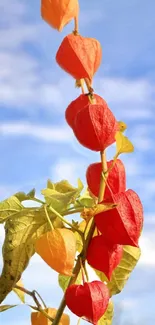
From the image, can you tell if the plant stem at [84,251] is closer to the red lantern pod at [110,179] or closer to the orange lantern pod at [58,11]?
the red lantern pod at [110,179]

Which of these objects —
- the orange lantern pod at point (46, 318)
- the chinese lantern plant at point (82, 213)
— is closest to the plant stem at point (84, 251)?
the chinese lantern plant at point (82, 213)

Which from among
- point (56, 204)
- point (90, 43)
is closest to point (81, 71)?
point (90, 43)

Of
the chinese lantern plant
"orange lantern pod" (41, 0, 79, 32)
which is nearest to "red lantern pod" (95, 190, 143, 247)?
the chinese lantern plant

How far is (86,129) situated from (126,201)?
88mm

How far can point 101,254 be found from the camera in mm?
685

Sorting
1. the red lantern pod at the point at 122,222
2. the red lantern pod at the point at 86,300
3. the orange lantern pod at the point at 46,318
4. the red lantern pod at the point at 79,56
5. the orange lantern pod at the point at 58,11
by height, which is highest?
the orange lantern pod at the point at 58,11

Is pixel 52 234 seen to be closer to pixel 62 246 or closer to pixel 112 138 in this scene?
pixel 62 246

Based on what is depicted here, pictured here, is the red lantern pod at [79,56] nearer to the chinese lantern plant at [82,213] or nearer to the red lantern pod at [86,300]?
the chinese lantern plant at [82,213]

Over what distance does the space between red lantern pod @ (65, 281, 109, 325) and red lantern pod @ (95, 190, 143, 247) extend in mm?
60

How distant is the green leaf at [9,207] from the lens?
28.8 inches

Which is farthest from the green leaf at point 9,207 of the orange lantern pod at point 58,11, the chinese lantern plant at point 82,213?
the orange lantern pod at point 58,11

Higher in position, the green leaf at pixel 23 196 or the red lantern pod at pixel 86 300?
the green leaf at pixel 23 196

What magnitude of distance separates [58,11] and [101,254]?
0.28 metres

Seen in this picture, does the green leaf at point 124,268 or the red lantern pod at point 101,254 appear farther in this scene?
the green leaf at point 124,268
